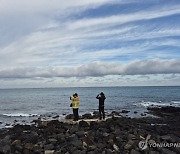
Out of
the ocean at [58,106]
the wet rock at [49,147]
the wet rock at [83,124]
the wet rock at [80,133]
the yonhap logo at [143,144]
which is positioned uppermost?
the wet rock at [83,124]

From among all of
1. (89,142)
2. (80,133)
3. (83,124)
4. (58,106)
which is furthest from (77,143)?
(58,106)

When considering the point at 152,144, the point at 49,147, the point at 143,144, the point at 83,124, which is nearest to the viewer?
the point at 49,147

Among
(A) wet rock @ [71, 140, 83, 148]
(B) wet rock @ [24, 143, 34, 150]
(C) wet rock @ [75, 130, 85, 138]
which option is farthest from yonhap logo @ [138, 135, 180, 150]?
(B) wet rock @ [24, 143, 34, 150]

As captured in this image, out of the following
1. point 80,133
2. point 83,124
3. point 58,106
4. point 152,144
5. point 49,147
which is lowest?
point 58,106

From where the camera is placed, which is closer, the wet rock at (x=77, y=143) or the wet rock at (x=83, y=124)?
the wet rock at (x=77, y=143)

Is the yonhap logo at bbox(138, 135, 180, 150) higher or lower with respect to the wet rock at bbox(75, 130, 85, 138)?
lower

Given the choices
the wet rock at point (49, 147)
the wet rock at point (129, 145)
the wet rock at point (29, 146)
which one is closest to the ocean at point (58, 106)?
the wet rock at point (29, 146)

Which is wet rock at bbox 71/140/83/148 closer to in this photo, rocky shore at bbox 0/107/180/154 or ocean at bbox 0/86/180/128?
rocky shore at bbox 0/107/180/154

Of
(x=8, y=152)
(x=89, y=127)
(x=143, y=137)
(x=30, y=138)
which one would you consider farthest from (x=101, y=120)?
(x=8, y=152)

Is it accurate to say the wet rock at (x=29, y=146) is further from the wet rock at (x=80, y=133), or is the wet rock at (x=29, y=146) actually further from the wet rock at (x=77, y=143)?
the wet rock at (x=80, y=133)

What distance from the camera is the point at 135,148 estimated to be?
17.6 metres

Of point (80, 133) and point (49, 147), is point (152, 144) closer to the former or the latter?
point (80, 133)

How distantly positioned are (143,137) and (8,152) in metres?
8.65

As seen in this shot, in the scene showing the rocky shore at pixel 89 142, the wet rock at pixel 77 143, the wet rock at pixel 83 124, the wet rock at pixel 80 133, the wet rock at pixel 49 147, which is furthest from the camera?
the wet rock at pixel 83 124
